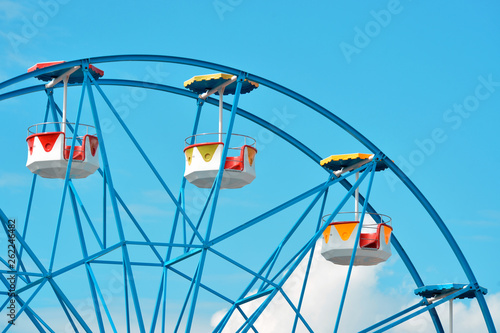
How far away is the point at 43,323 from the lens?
34375mm

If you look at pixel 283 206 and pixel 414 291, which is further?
pixel 414 291

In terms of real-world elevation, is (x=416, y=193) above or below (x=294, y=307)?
above

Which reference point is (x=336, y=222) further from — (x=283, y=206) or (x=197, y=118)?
(x=197, y=118)

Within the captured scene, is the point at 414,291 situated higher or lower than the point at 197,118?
lower

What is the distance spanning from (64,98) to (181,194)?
554 centimetres

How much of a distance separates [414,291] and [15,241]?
1296cm

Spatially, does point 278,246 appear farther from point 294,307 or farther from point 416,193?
point 416,193

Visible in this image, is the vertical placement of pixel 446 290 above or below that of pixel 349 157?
below

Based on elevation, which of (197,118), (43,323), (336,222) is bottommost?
(43,323)

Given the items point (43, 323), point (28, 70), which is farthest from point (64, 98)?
point (43, 323)

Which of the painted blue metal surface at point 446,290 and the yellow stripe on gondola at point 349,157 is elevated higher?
the yellow stripe on gondola at point 349,157

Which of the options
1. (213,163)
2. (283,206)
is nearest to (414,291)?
(283,206)

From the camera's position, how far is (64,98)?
34.5 m

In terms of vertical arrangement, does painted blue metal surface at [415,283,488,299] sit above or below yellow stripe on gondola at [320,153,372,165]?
below
